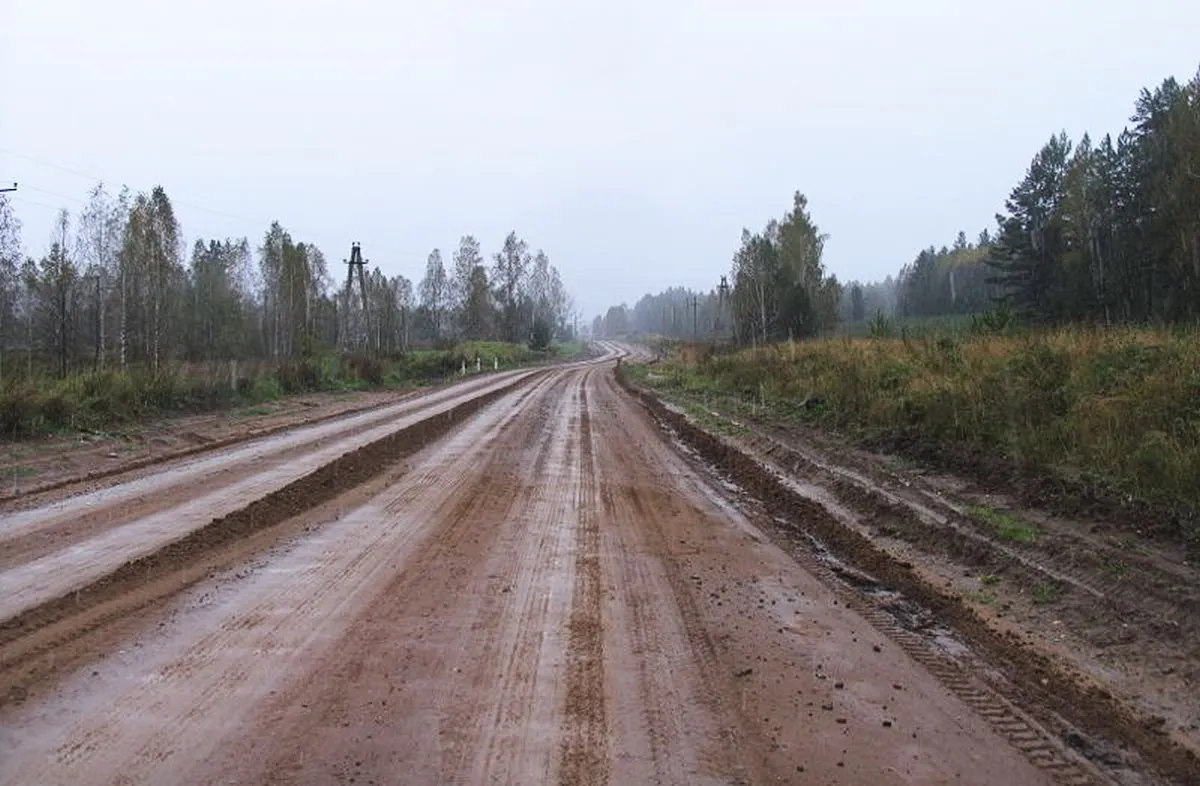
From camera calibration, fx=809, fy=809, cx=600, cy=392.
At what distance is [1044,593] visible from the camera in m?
6.09

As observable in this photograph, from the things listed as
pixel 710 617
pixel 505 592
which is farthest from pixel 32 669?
pixel 710 617

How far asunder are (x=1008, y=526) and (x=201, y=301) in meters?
63.7

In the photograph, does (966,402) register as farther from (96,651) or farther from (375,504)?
(96,651)

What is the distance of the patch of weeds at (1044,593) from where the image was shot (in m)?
5.96

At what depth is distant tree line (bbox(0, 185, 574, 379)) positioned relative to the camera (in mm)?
38288

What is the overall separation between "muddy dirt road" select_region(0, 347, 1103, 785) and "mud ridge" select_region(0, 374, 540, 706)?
3cm

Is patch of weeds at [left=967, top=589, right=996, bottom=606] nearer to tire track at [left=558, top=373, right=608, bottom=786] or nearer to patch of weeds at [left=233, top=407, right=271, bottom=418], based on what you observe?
tire track at [left=558, top=373, right=608, bottom=786]

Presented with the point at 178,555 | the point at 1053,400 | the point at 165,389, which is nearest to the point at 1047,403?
the point at 1053,400

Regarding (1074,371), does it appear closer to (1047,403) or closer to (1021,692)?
(1047,403)

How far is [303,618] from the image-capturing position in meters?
5.27

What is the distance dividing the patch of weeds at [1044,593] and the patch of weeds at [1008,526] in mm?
999

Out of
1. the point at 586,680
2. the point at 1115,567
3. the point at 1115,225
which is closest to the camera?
the point at 586,680

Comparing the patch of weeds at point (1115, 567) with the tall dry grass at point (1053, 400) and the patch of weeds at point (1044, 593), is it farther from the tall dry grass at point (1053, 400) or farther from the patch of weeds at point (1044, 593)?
the tall dry grass at point (1053, 400)

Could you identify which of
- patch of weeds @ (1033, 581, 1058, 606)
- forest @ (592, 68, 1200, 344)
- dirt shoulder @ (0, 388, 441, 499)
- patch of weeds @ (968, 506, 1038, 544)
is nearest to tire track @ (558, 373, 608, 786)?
patch of weeds @ (1033, 581, 1058, 606)
